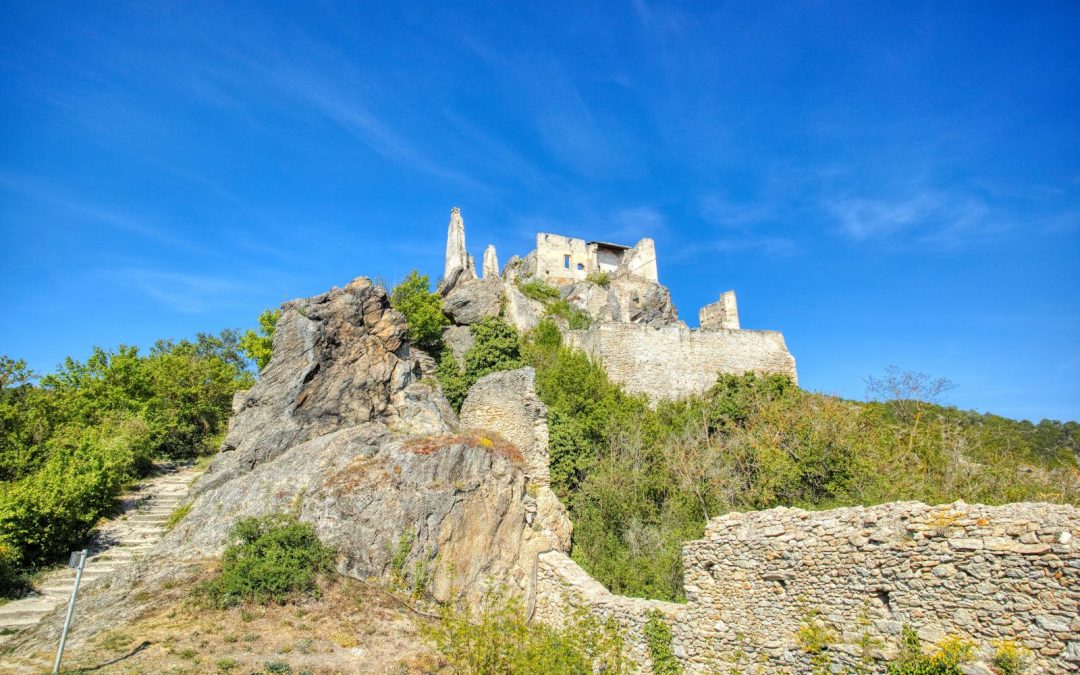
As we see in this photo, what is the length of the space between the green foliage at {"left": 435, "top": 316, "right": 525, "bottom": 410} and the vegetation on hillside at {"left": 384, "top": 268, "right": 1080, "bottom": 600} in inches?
8.4

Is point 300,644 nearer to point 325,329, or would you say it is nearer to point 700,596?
point 700,596

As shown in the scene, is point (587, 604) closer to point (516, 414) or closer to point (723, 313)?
point (516, 414)

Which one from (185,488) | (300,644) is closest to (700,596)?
(300,644)

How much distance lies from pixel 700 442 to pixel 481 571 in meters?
9.66

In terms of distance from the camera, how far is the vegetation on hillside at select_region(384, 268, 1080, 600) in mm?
14242

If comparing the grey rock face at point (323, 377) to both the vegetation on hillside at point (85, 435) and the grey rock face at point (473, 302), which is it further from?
the grey rock face at point (473, 302)

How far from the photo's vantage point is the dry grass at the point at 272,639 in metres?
9.12

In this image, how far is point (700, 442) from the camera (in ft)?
64.5

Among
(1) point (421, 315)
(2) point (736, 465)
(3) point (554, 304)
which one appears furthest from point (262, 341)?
(2) point (736, 465)

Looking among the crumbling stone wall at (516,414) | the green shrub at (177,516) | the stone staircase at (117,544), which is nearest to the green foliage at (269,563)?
the stone staircase at (117,544)

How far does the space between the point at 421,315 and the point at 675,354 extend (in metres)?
12.9

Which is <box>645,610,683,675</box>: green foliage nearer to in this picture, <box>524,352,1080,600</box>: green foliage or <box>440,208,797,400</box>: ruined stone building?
<box>524,352,1080,600</box>: green foliage

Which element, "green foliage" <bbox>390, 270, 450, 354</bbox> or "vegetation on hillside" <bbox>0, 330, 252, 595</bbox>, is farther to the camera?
"green foliage" <bbox>390, 270, 450, 354</bbox>

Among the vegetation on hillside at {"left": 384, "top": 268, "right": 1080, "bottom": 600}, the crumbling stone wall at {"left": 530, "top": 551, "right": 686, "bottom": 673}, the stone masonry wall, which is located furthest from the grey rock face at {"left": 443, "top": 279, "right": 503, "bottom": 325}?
the crumbling stone wall at {"left": 530, "top": 551, "right": 686, "bottom": 673}
